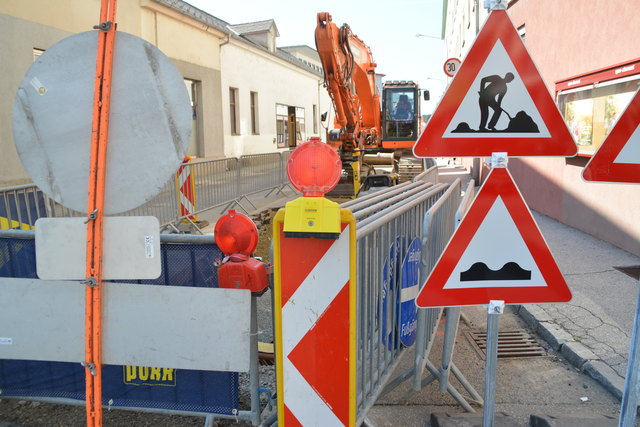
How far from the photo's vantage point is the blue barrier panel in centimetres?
292

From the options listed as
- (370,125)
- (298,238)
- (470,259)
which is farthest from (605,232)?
(370,125)

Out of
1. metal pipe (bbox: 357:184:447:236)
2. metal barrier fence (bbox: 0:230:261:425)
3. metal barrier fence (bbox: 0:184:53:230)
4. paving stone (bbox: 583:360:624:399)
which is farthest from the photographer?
metal barrier fence (bbox: 0:184:53:230)

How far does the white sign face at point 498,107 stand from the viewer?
228cm

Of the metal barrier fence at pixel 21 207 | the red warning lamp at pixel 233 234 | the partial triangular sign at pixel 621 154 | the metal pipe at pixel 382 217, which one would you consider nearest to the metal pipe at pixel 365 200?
the metal pipe at pixel 382 217

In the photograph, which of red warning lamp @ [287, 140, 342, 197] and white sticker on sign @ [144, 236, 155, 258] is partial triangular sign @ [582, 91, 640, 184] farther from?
white sticker on sign @ [144, 236, 155, 258]

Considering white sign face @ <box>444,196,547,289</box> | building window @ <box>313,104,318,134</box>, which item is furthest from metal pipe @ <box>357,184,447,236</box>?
building window @ <box>313,104,318,134</box>

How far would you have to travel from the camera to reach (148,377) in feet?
10.0

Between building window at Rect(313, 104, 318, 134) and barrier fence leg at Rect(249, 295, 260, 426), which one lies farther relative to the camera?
building window at Rect(313, 104, 318, 134)

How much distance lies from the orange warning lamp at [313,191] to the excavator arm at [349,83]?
9850 mm

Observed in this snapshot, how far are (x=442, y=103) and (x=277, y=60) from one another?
1125 inches

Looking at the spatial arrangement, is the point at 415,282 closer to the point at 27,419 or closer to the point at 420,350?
the point at 420,350

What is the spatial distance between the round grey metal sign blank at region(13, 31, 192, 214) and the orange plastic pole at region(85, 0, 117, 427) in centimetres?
3

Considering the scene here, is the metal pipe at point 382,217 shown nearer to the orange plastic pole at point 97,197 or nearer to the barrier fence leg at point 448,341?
the barrier fence leg at point 448,341

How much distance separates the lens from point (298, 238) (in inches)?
Result: 86.7
